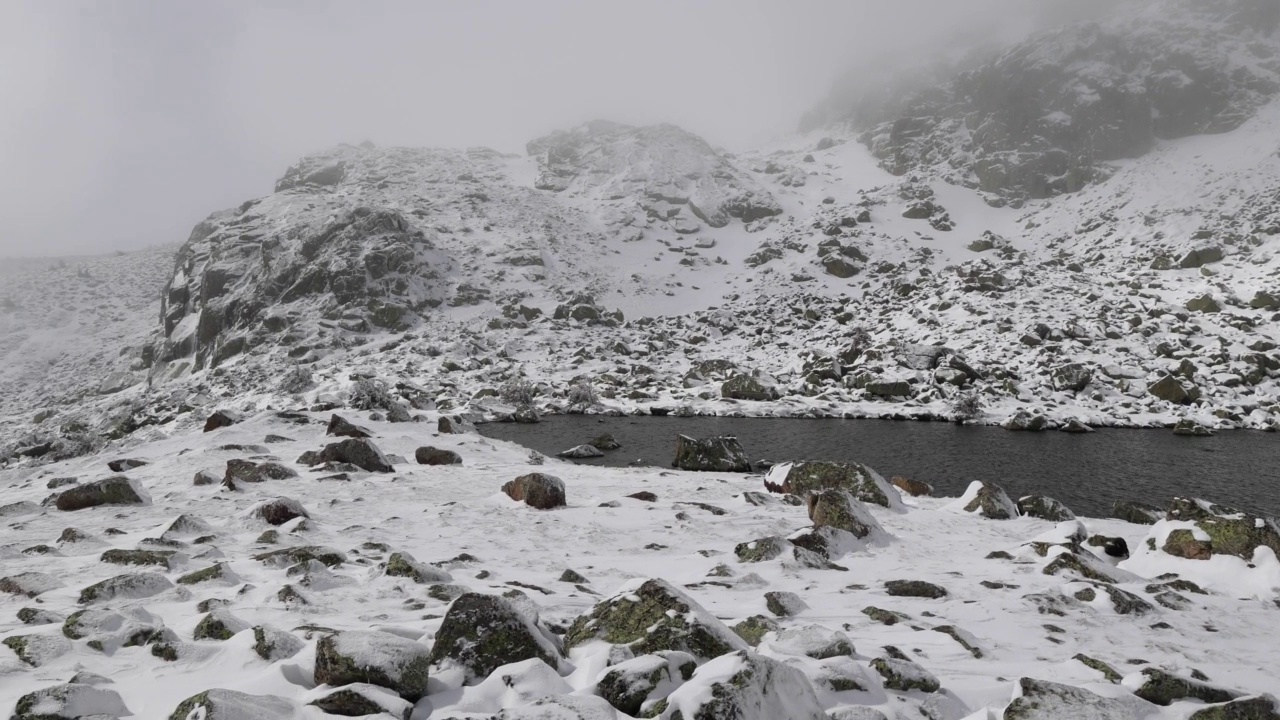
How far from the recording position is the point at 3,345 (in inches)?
3332

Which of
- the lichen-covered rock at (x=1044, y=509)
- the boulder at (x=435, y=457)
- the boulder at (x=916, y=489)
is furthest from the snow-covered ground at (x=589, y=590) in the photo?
the boulder at (x=435, y=457)

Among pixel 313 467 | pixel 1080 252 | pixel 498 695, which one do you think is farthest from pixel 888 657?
pixel 1080 252

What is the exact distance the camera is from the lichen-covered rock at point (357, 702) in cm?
483

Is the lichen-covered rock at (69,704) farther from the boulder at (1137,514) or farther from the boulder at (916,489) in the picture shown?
the boulder at (1137,514)

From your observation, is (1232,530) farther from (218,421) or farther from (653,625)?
(218,421)

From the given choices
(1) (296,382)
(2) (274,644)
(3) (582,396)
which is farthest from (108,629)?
(1) (296,382)

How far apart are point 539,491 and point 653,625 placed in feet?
29.5

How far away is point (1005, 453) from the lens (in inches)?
1120

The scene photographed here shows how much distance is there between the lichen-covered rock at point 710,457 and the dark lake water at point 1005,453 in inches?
89.3

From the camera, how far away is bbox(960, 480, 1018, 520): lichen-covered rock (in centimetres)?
1563

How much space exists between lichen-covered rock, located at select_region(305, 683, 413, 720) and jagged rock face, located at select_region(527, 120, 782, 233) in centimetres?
8779

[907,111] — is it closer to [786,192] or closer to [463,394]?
[786,192]

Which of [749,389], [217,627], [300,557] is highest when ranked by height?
[217,627]

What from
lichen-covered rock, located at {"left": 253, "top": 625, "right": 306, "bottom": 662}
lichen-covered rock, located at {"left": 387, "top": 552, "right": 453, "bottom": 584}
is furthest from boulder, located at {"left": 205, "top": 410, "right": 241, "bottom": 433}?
lichen-covered rock, located at {"left": 253, "top": 625, "right": 306, "bottom": 662}
